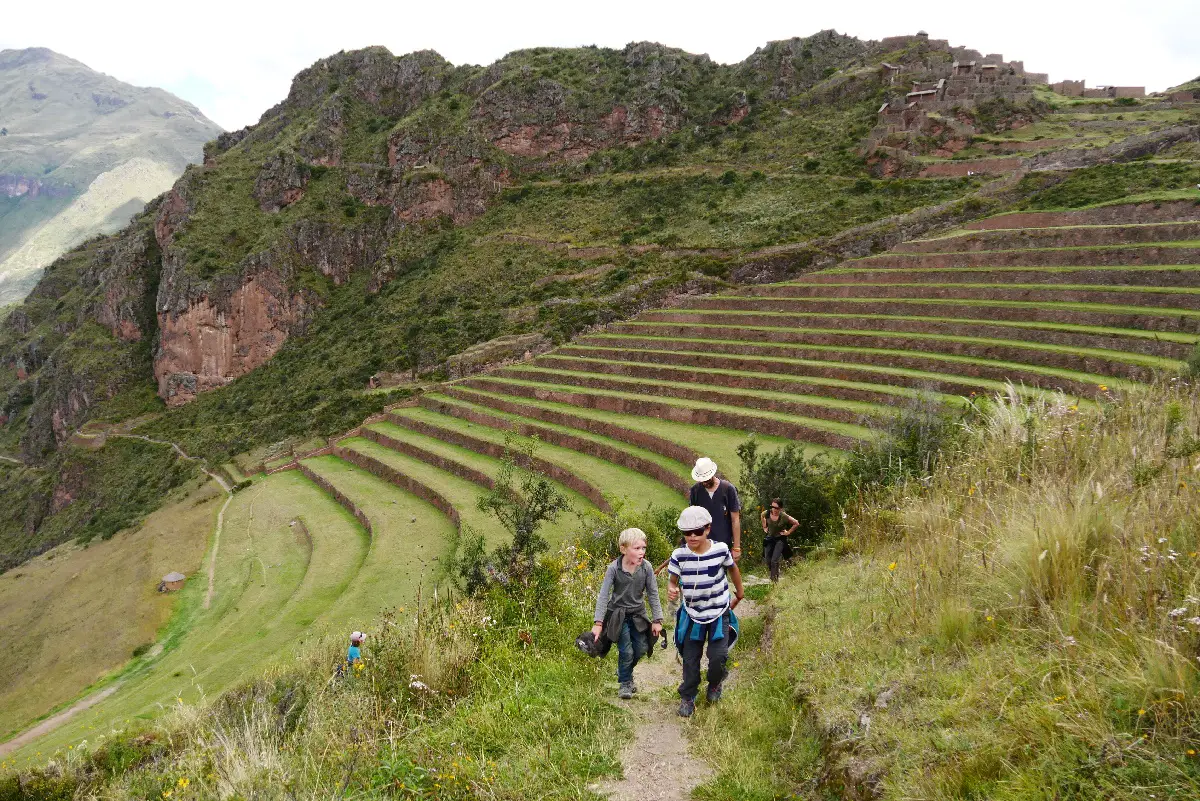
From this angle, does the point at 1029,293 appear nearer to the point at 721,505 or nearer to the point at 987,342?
the point at 987,342

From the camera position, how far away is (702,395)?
16703 millimetres

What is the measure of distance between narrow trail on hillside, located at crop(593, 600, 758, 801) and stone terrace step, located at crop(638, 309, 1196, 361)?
998 centimetres

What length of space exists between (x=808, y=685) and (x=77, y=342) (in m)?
75.3

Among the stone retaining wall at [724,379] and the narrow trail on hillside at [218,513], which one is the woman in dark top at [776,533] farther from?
the narrow trail on hillside at [218,513]

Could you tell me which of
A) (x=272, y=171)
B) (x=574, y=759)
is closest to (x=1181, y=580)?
(x=574, y=759)

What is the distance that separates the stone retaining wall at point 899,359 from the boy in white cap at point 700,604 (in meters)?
8.61

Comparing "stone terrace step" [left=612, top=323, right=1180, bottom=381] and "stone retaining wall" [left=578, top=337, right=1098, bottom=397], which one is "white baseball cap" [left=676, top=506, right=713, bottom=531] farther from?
"stone retaining wall" [left=578, top=337, right=1098, bottom=397]

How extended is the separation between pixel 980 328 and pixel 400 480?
15753mm

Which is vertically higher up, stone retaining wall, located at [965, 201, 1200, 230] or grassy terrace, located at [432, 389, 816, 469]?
stone retaining wall, located at [965, 201, 1200, 230]

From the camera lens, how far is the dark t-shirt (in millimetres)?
5844

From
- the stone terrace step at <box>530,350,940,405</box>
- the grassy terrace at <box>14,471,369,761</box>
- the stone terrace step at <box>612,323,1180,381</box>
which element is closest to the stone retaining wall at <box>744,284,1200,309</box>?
the stone terrace step at <box>612,323,1180,381</box>

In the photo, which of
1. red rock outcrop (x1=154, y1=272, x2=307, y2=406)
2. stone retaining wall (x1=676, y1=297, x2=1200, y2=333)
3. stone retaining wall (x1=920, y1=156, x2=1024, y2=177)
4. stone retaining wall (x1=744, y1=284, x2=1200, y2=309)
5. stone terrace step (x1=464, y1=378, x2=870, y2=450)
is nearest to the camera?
stone terrace step (x1=464, y1=378, x2=870, y2=450)

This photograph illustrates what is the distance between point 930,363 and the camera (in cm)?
1431

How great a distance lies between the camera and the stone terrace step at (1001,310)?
42.3 feet
